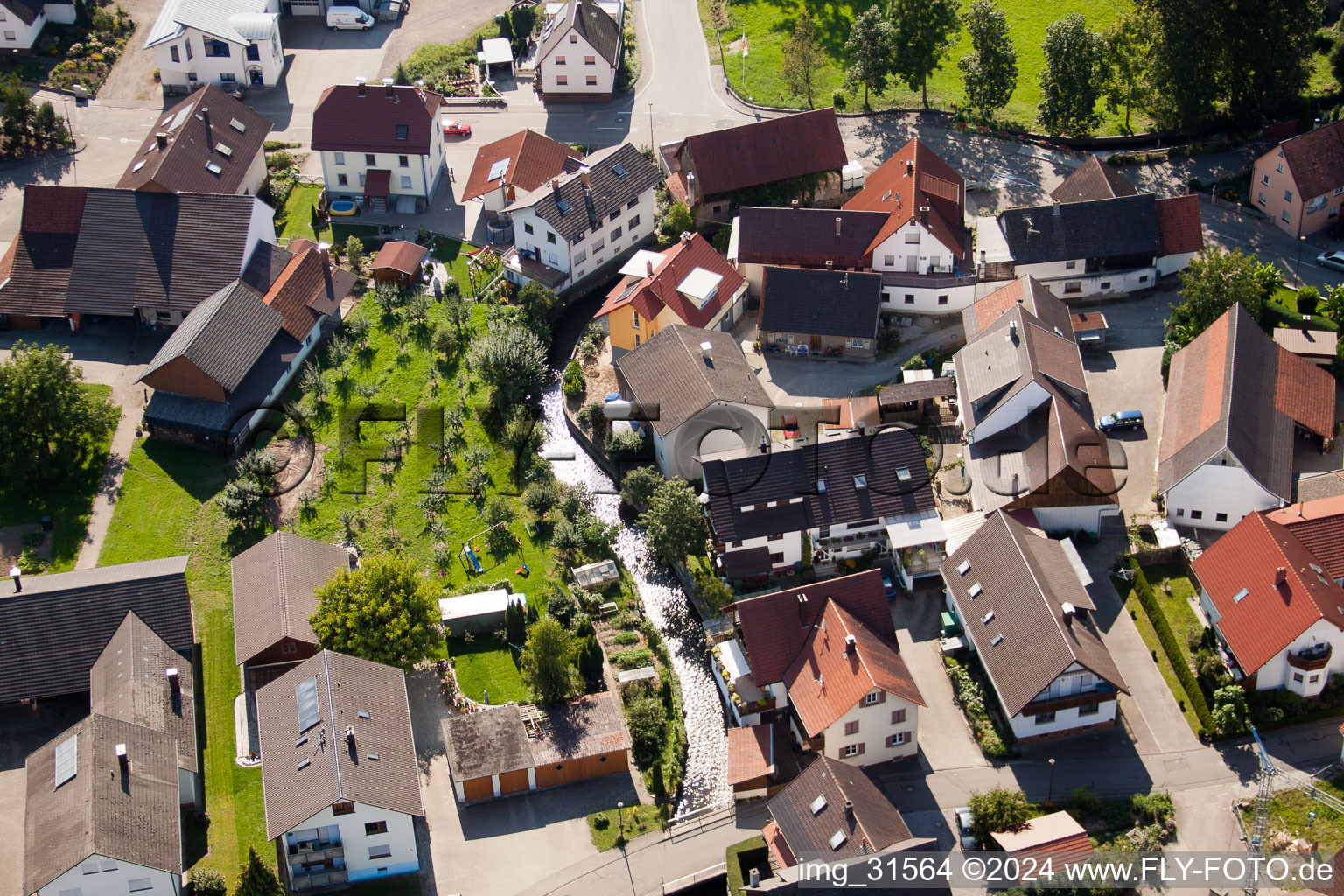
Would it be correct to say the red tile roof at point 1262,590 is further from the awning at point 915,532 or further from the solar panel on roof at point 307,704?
the solar panel on roof at point 307,704

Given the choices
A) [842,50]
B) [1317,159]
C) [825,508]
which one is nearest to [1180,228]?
[1317,159]

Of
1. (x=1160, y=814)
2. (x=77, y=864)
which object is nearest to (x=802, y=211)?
(x=1160, y=814)

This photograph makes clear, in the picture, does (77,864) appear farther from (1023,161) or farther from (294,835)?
(1023,161)

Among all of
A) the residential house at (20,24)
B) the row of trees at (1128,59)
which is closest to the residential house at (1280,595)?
the row of trees at (1128,59)

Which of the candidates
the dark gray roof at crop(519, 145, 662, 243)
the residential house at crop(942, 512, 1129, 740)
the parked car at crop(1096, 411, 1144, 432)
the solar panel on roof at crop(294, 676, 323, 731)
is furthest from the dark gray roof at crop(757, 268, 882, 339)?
the solar panel on roof at crop(294, 676, 323, 731)

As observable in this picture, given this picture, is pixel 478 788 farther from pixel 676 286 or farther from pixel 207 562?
pixel 676 286

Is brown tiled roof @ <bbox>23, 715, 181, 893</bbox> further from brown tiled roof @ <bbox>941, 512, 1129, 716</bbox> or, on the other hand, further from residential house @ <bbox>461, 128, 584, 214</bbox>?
residential house @ <bbox>461, 128, 584, 214</bbox>
